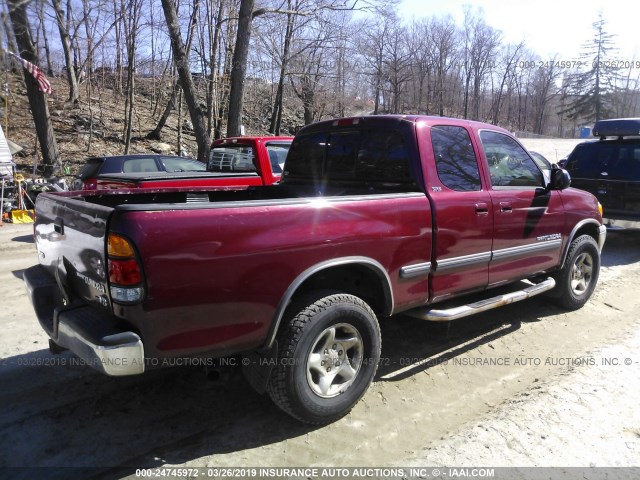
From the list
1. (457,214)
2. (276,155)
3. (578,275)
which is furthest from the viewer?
(276,155)

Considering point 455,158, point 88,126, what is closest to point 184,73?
point 88,126

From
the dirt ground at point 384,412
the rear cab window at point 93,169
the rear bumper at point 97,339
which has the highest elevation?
the rear cab window at point 93,169

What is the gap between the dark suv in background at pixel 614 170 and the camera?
853cm

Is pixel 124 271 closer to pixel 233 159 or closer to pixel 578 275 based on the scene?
pixel 578 275

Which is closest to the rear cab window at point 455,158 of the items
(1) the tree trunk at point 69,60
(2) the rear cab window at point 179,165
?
(2) the rear cab window at point 179,165

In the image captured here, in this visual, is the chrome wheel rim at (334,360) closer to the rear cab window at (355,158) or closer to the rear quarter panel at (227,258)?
the rear quarter panel at (227,258)

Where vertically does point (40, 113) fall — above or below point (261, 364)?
above

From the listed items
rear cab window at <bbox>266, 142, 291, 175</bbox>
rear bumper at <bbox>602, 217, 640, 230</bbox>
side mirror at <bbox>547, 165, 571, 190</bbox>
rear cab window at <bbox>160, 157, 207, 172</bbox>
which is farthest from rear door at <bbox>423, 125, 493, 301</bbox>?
rear cab window at <bbox>160, 157, 207, 172</bbox>

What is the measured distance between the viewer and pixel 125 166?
9.62 metres

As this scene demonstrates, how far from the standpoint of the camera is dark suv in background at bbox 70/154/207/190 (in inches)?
365

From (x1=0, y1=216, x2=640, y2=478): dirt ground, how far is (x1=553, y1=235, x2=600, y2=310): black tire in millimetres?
A: 713

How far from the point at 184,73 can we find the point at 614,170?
11499 mm

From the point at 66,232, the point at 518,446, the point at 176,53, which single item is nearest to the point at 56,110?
the point at 176,53

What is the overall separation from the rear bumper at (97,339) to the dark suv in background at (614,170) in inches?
346
